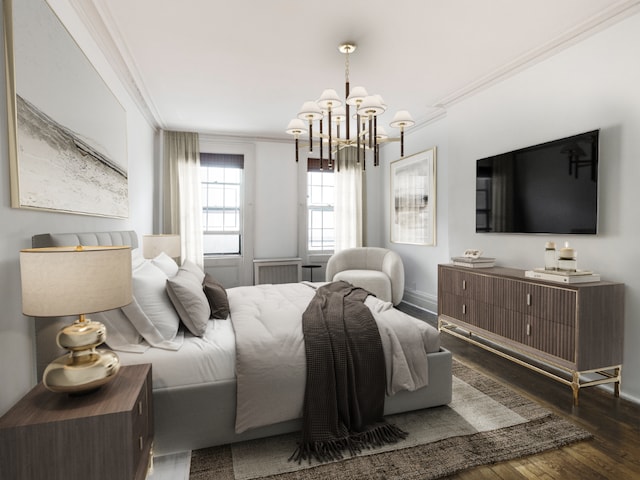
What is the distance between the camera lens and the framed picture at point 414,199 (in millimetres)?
4938

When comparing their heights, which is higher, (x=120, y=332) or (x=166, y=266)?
(x=166, y=266)

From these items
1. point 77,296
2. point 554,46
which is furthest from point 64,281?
point 554,46

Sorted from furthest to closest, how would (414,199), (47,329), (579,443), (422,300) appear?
(414,199) → (422,300) → (579,443) → (47,329)

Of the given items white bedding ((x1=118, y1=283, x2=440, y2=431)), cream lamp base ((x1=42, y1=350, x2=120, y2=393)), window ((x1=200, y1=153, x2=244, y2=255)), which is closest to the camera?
cream lamp base ((x1=42, y1=350, x2=120, y2=393))

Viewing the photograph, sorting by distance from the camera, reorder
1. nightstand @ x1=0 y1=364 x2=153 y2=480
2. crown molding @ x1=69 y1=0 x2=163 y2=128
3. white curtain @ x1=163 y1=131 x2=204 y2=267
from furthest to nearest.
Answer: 1. white curtain @ x1=163 y1=131 x2=204 y2=267
2. crown molding @ x1=69 y1=0 x2=163 y2=128
3. nightstand @ x1=0 y1=364 x2=153 y2=480

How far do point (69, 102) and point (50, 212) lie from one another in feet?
2.27

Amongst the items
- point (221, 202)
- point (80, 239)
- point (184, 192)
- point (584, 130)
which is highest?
point (584, 130)

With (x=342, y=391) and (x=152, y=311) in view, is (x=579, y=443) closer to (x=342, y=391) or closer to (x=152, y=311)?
(x=342, y=391)

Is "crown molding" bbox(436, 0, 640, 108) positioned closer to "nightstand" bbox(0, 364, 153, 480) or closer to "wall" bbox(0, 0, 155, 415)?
"wall" bbox(0, 0, 155, 415)

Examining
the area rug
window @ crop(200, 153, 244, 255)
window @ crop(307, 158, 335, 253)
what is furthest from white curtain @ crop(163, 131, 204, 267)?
the area rug

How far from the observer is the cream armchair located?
192 inches

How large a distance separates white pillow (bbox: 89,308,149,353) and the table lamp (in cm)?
48

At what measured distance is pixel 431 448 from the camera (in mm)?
1931

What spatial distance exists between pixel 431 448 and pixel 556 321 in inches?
53.6
